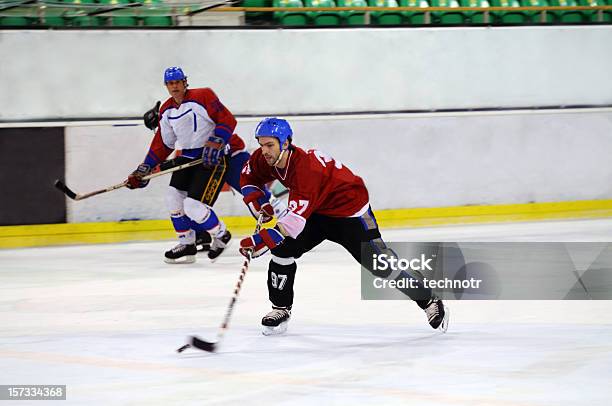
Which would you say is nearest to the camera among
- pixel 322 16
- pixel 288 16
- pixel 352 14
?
pixel 288 16

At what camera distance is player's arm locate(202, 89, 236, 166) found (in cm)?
808

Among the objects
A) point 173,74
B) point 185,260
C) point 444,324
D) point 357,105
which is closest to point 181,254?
point 185,260

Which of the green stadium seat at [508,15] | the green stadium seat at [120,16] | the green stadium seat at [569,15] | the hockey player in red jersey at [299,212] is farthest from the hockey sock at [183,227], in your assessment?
the green stadium seat at [569,15]

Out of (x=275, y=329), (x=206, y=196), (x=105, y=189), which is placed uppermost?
(x=275, y=329)

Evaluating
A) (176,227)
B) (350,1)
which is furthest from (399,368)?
(350,1)

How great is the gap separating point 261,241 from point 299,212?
0.70 ft

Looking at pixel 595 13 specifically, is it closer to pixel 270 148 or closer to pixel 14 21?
pixel 14 21

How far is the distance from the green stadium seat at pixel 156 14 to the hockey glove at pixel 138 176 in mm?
Result: 1916

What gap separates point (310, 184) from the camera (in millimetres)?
5086

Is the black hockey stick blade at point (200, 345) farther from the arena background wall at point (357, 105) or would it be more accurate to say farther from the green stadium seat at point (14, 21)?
the green stadium seat at point (14, 21)

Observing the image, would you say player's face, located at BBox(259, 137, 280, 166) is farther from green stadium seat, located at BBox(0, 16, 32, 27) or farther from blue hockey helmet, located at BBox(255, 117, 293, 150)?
green stadium seat, located at BBox(0, 16, 32, 27)

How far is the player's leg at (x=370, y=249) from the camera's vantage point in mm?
5379

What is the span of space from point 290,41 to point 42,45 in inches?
87.0

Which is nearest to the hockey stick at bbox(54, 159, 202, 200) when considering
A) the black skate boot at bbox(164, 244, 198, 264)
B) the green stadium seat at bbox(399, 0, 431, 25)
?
the black skate boot at bbox(164, 244, 198, 264)
